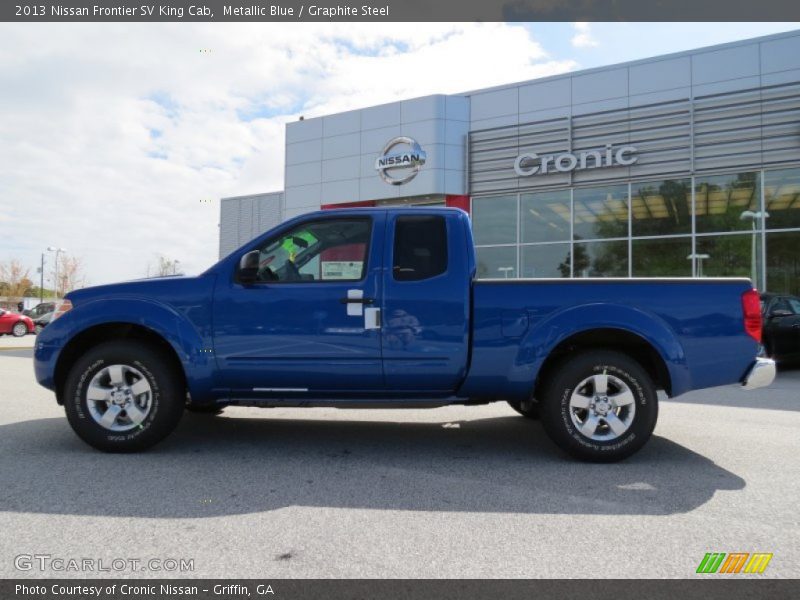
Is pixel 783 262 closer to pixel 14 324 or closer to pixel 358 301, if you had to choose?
pixel 358 301

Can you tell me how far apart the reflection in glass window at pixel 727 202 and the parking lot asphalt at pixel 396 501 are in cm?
1207

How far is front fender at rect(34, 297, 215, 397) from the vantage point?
468 cm

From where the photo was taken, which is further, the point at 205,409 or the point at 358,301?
the point at 205,409

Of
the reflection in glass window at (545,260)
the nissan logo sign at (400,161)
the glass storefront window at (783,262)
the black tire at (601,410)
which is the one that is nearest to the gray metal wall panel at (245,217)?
the nissan logo sign at (400,161)

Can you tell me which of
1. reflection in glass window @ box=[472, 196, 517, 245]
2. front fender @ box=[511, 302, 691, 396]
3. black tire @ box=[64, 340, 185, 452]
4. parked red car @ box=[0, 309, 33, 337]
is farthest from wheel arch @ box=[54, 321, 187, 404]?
parked red car @ box=[0, 309, 33, 337]

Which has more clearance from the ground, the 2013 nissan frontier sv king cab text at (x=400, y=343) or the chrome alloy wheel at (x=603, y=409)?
the 2013 nissan frontier sv king cab text at (x=400, y=343)

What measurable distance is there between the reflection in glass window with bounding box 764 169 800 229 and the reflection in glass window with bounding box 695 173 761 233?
0.25 metres

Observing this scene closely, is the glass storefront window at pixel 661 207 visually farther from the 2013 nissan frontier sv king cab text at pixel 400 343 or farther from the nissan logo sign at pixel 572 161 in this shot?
the 2013 nissan frontier sv king cab text at pixel 400 343

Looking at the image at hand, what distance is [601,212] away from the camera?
17828 mm

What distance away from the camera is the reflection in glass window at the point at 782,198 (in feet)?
51.1

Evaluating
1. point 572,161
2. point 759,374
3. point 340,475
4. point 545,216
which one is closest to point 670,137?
point 572,161

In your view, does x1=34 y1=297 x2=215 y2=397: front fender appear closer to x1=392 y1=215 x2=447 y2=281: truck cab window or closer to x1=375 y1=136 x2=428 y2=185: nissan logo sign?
x1=392 y1=215 x2=447 y2=281: truck cab window

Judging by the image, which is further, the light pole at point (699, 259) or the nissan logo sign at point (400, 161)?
the nissan logo sign at point (400, 161)

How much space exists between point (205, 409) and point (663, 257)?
47.8ft
